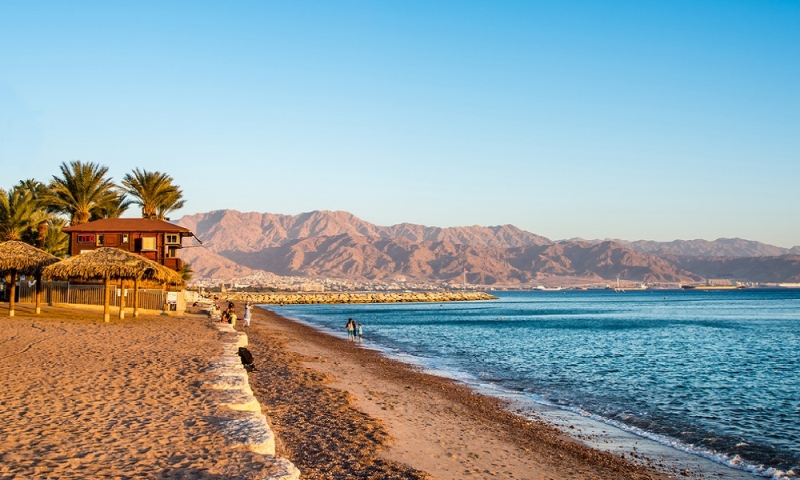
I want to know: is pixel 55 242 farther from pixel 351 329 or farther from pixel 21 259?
pixel 351 329

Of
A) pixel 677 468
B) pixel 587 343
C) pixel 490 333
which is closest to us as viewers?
pixel 677 468

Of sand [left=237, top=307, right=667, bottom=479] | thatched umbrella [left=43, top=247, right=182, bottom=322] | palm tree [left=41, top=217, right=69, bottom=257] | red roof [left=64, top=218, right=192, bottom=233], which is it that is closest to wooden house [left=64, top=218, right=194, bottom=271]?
red roof [left=64, top=218, right=192, bottom=233]

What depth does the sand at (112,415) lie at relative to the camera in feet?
23.8

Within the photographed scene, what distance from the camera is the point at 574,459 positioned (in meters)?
10.9

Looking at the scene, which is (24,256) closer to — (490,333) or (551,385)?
(551,385)

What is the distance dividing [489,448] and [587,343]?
97.0 ft

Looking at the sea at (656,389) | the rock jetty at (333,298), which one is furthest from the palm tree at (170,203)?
the rock jetty at (333,298)

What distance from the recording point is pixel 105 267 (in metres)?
30.5

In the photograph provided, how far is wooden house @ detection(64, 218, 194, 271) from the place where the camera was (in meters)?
46.7

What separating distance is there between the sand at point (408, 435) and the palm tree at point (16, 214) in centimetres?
3534

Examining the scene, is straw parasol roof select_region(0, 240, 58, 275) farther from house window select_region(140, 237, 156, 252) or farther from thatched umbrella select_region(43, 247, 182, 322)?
house window select_region(140, 237, 156, 252)

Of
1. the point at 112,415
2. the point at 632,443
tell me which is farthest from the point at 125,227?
the point at 632,443

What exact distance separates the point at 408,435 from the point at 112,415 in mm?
4816

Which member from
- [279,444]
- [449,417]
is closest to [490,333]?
[449,417]
